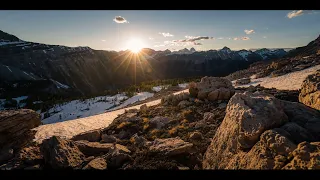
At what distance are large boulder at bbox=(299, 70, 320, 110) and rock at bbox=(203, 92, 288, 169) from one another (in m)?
1.61

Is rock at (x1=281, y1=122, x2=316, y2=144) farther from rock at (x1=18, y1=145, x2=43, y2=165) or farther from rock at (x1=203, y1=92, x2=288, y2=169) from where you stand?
rock at (x1=18, y1=145, x2=43, y2=165)

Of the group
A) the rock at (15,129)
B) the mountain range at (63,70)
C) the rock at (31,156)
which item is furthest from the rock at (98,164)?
the mountain range at (63,70)

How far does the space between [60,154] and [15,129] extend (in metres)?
4.78

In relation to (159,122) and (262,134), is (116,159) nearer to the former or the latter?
(262,134)

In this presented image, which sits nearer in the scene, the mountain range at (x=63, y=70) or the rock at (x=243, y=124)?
the rock at (x=243, y=124)

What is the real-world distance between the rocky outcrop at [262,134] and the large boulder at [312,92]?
1.18 m

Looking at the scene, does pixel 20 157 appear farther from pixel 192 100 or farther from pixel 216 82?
pixel 216 82

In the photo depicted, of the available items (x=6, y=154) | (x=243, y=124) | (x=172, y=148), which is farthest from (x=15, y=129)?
(x=243, y=124)

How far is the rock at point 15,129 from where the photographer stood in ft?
29.3

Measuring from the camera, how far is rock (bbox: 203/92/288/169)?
4031 millimetres

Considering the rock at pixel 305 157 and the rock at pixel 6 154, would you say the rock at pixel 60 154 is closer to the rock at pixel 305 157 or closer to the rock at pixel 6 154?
the rock at pixel 6 154

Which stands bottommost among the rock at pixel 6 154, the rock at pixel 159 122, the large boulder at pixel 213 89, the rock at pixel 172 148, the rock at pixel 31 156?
the rock at pixel 159 122
